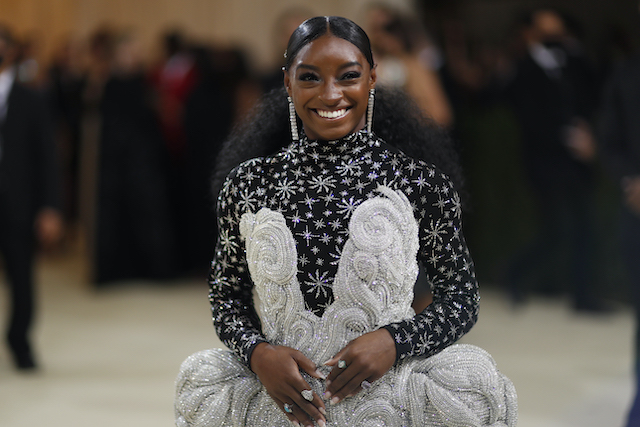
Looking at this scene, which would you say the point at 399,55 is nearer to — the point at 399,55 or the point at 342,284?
the point at 399,55

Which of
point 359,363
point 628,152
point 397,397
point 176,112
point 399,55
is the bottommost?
point 397,397

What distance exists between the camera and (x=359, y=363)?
1.66 metres

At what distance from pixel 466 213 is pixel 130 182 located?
287cm

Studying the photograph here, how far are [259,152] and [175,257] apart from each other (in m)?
4.82

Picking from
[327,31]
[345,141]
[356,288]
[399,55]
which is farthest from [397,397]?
[399,55]

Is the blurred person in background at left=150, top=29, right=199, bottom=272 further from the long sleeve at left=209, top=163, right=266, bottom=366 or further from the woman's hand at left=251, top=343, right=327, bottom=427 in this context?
the woman's hand at left=251, top=343, right=327, bottom=427

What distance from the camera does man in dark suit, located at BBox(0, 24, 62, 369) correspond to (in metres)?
4.21

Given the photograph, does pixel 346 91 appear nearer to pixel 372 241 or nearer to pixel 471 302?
pixel 372 241

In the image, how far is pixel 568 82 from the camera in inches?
210

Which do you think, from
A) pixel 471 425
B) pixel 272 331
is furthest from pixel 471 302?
pixel 272 331

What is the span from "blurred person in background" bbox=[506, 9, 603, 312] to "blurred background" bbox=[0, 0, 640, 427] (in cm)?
1

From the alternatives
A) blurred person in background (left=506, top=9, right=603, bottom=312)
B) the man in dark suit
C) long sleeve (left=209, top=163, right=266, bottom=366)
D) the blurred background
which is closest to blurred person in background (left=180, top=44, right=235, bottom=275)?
the blurred background

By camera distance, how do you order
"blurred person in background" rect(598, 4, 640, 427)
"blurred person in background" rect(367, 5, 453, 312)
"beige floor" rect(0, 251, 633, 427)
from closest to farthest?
"blurred person in background" rect(598, 4, 640, 427), "beige floor" rect(0, 251, 633, 427), "blurred person in background" rect(367, 5, 453, 312)

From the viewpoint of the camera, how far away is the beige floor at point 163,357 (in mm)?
3582
